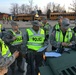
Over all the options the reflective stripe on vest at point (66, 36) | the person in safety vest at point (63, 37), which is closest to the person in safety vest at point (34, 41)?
the person in safety vest at point (63, 37)

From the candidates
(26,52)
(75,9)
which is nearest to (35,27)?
(26,52)

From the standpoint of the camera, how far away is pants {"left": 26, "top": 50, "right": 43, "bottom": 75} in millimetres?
5852

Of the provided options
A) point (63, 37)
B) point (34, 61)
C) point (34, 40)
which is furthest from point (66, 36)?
point (34, 61)

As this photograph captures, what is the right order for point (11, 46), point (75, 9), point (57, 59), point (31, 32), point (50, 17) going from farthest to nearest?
point (75, 9), point (50, 17), point (11, 46), point (31, 32), point (57, 59)

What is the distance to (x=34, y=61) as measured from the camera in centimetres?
599

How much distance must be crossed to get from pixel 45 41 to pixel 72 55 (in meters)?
2.68

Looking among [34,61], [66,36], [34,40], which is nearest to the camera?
[66,36]

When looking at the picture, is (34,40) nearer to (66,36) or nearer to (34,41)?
(34,41)

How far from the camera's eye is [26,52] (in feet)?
19.6

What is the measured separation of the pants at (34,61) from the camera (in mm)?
5852

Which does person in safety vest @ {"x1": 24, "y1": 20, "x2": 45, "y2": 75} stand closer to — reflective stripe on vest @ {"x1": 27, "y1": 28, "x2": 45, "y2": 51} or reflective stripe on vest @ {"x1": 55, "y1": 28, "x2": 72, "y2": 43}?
reflective stripe on vest @ {"x1": 27, "y1": 28, "x2": 45, "y2": 51}

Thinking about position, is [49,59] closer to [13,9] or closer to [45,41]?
[45,41]

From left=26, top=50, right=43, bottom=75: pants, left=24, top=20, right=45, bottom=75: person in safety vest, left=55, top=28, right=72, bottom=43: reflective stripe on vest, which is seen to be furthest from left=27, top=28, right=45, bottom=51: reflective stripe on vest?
left=55, top=28, right=72, bottom=43: reflective stripe on vest

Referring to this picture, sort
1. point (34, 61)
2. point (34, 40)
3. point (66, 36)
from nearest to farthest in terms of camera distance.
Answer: point (66, 36) → point (34, 40) → point (34, 61)
